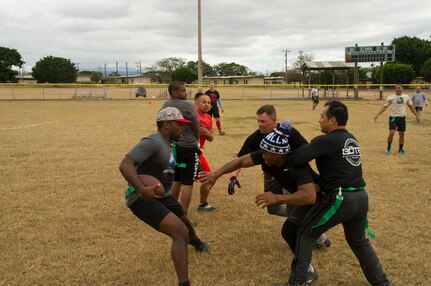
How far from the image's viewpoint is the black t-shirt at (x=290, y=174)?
3.28m

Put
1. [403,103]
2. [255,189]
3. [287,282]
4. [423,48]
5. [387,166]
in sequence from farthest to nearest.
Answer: [423,48]
[403,103]
[387,166]
[255,189]
[287,282]

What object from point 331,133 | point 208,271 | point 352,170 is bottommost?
point 208,271

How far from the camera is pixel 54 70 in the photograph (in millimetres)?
80875

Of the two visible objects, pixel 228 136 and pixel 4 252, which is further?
pixel 228 136

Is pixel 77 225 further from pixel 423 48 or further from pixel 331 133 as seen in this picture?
pixel 423 48

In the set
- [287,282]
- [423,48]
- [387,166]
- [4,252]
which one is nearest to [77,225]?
[4,252]

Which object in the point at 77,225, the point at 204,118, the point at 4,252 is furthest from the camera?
the point at 204,118

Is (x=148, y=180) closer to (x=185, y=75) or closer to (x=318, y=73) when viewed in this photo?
(x=318, y=73)

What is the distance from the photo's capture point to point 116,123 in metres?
16.8

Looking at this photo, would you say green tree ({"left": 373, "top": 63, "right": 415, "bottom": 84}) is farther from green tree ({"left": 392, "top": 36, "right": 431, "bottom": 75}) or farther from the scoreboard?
the scoreboard

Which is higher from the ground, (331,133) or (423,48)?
(423,48)

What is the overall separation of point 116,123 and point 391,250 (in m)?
13.9

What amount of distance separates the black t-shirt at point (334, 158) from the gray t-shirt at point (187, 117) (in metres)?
2.07

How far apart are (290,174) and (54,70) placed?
85.4 meters
